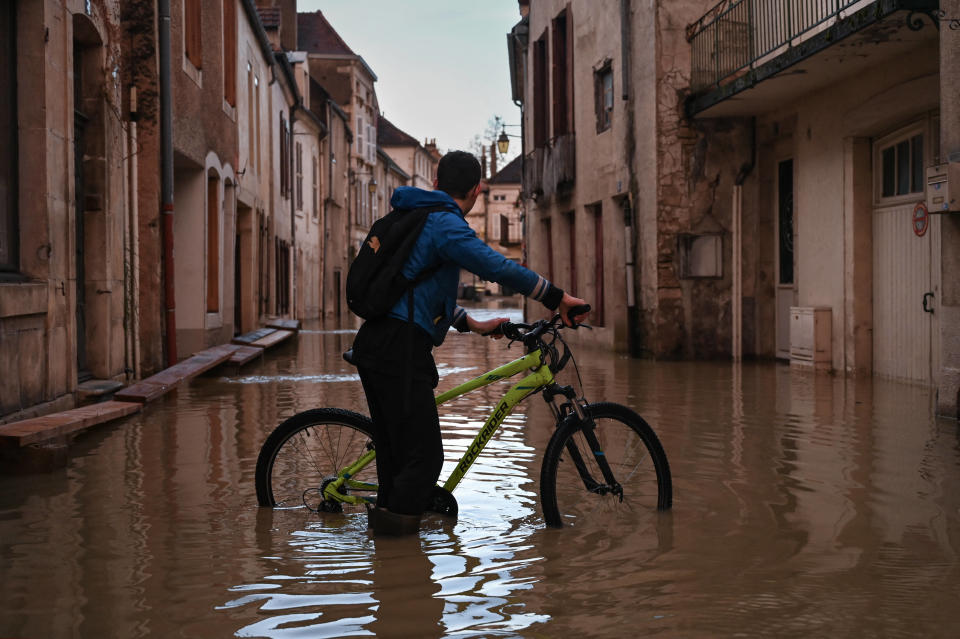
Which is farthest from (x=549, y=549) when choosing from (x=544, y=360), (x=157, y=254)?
(x=157, y=254)

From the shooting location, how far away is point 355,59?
5331 cm

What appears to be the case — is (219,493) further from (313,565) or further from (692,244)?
(692,244)

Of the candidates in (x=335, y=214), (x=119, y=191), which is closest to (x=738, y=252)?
(x=119, y=191)

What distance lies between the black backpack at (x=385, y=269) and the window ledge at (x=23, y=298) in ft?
12.8

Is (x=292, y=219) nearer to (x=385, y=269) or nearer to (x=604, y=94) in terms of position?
(x=604, y=94)

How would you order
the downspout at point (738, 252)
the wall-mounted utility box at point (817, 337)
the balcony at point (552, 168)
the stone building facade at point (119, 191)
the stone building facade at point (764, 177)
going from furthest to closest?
A: 1. the balcony at point (552, 168)
2. the downspout at point (738, 252)
3. the wall-mounted utility box at point (817, 337)
4. the stone building facade at point (764, 177)
5. the stone building facade at point (119, 191)

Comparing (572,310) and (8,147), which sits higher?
(8,147)

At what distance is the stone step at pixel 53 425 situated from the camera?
6602 millimetres

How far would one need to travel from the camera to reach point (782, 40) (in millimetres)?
14500

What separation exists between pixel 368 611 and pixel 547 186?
68.5 feet

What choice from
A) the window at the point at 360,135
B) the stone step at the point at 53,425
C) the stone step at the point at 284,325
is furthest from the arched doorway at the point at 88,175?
the window at the point at 360,135

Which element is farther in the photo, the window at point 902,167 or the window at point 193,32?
the window at point 193,32

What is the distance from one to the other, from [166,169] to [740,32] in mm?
7784

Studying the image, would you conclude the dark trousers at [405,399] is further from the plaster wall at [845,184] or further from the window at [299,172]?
the window at [299,172]
